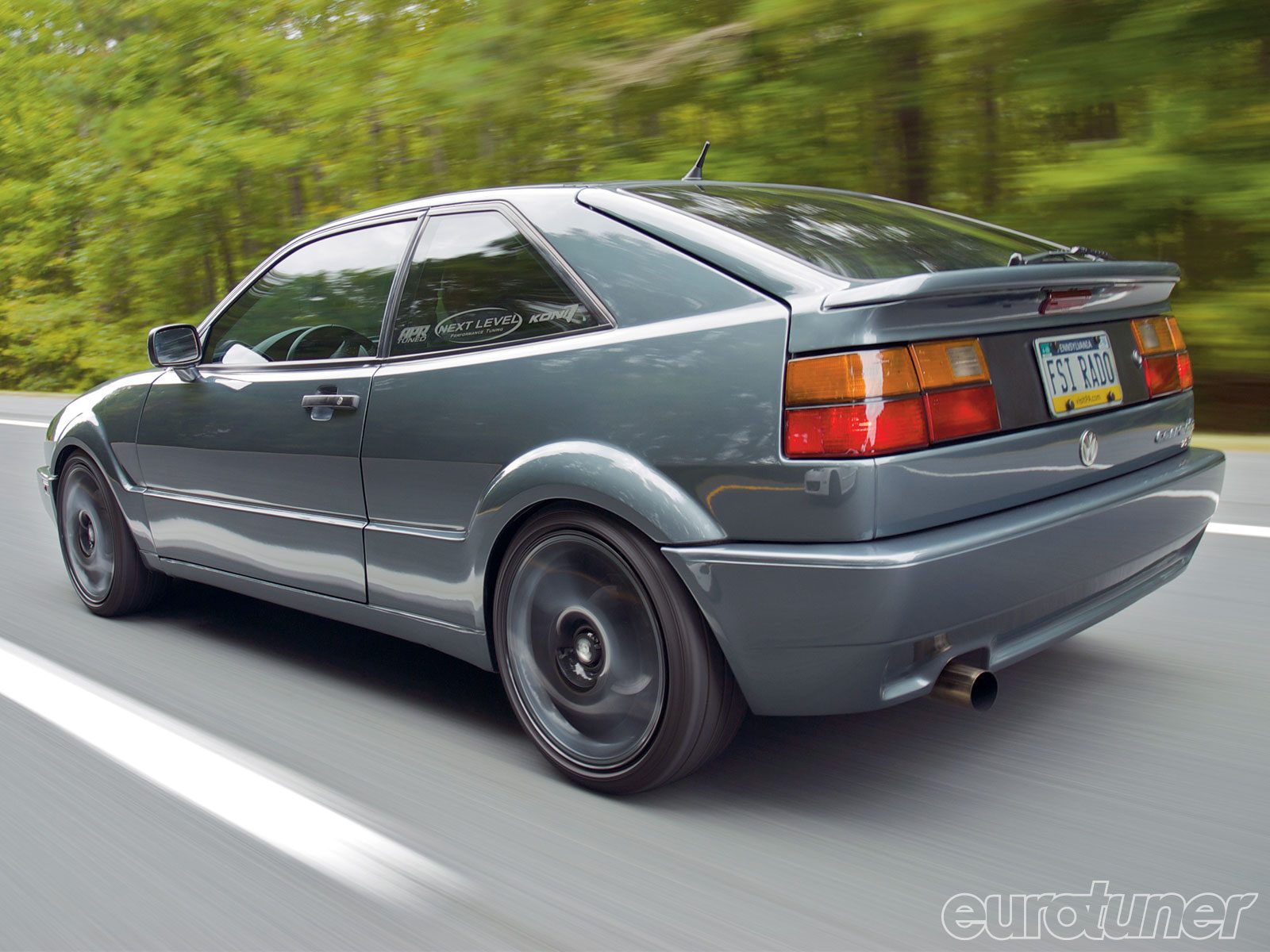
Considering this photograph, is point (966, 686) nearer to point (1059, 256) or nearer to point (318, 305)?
point (1059, 256)

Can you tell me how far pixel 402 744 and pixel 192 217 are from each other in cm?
1825

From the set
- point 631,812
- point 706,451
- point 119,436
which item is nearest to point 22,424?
point 119,436

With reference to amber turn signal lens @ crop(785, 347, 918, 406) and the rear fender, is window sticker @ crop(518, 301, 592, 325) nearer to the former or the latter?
the rear fender

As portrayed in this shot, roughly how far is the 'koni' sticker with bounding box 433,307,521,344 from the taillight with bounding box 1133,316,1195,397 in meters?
1.67

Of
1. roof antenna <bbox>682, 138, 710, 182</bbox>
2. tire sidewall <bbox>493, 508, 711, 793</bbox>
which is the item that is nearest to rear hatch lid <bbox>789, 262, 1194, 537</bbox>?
tire sidewall <bbox>493, 508, 711, 793</bbox>

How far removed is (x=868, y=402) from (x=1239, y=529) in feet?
9.84

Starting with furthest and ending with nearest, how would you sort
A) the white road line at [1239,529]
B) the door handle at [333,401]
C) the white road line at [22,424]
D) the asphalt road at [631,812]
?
the white road line at [22,424] → the white road line at [1239,529] → the door handle at [333,401] → the asphalt road at [631,812]

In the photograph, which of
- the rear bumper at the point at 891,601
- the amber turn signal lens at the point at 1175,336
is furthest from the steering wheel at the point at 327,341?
the amber turn signal lens at the point at 1175,336

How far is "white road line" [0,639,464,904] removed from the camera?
8.61ft

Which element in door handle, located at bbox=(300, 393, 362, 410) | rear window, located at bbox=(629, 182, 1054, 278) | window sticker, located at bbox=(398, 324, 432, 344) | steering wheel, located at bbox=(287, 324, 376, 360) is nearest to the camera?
rear window, located at bbox=(629, 182, 1054, 278)

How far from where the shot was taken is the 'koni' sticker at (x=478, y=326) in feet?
10.8

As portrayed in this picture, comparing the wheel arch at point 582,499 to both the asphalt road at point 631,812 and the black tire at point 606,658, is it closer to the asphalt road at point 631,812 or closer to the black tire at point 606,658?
the black tire at point 606,658

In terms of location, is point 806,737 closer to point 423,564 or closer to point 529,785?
point 529,785

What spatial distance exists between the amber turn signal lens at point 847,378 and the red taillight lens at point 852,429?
0.8 inches
